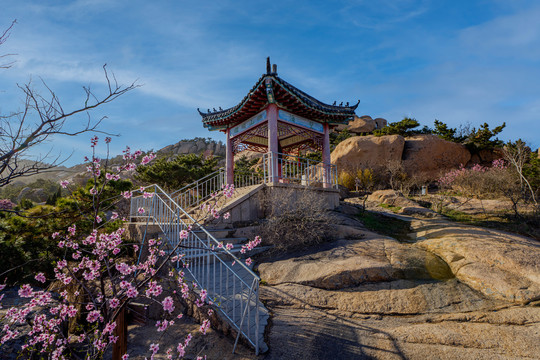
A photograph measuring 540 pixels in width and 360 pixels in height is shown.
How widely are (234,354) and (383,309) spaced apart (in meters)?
2.24

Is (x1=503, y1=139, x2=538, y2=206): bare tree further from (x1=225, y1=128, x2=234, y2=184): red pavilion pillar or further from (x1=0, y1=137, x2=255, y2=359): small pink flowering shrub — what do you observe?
(x1=0, y1=137, x2=255, y2=359): small pink flowering shrub

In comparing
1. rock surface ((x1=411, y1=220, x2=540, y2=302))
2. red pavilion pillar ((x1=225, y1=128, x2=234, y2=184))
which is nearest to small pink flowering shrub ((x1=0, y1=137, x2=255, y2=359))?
rock surface ((x1=411, y1=220, x2=540, y2=302))

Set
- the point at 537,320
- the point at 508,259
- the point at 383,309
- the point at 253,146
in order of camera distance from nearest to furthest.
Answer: the point at 537,320 → the point at 383,309 → the point at 508,259 → the point at 253,146

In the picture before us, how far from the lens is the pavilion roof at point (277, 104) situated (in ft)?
29.2

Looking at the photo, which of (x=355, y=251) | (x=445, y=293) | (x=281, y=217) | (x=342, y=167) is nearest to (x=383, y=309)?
(x=445, y=293)

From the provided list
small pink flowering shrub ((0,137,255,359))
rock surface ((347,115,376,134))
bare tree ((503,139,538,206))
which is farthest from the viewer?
rock surface ((347,115,376,134))

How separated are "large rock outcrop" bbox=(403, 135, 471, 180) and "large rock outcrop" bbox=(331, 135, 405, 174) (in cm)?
96

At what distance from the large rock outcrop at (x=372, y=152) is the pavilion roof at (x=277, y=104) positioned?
954 cm

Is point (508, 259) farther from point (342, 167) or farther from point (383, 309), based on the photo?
point (342, 167)

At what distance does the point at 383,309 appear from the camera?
13.2 ft

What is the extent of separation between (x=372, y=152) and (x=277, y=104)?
42.8ft

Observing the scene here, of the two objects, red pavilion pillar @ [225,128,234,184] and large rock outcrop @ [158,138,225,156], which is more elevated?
large rock outcrop @ [158,138,225,156]

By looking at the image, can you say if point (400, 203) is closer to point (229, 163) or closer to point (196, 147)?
point (229, 163)

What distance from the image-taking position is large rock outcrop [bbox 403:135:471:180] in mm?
20016
